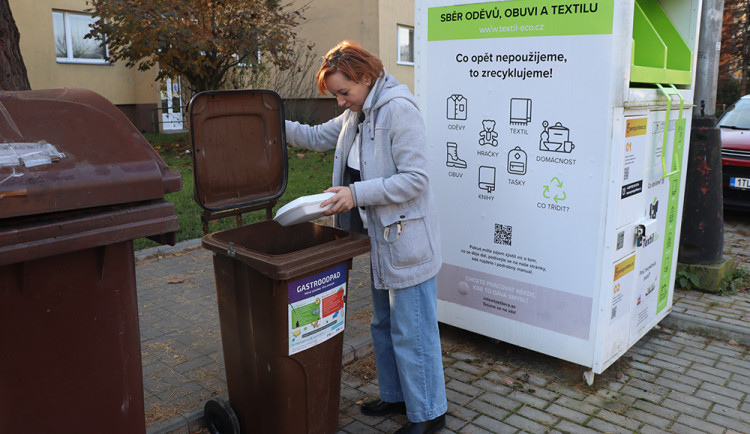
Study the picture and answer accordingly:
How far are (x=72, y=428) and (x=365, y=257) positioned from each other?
14.1 ft

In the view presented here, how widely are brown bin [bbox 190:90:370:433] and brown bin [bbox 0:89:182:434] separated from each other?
50 centimetres

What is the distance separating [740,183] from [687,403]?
5.56 meters

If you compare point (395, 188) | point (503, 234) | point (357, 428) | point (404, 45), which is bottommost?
point (357, 428)

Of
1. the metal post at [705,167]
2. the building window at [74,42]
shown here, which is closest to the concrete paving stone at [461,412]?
the metal post at [705,167]

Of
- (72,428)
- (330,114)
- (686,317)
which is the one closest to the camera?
(72,428)

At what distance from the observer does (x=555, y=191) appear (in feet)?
11.7

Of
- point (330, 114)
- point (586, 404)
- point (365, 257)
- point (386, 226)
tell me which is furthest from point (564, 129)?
point (330, 114)

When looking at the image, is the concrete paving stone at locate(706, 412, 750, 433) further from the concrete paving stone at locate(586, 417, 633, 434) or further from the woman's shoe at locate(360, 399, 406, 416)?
the woman's shoe at locate(360, 399, 406, 416)

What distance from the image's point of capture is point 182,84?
15.6 metres

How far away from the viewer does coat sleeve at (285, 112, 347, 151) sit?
11.4ft

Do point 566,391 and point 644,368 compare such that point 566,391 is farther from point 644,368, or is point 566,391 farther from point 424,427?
point 424,427

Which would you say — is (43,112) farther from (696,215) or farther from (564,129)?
(696,215)

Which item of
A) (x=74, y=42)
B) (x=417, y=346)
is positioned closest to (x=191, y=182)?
(x=417, y=346)

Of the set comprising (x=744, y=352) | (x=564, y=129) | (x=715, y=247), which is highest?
(x=564, y=129)
